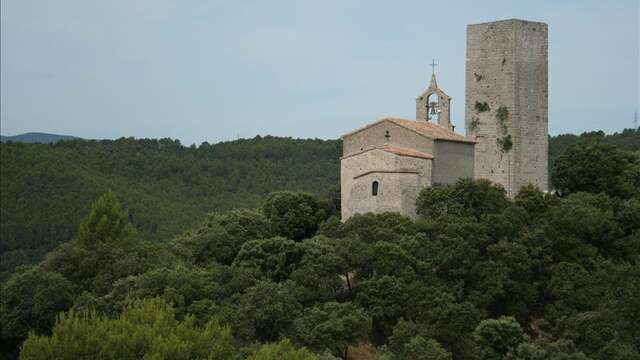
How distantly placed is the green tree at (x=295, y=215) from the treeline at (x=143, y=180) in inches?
1624

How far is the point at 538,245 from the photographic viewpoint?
136ft

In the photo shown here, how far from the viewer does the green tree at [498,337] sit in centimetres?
3644

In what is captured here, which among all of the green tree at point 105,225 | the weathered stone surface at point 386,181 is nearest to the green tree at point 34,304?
the green tree at point 105,225

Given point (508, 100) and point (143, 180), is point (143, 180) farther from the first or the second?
point (508, 100)

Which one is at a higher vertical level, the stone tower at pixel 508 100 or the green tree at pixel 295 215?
the stone tower at pixel 508 100

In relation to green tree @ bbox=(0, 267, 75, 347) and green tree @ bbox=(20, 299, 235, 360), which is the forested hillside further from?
green tree @ bbox=(20, 299, 235, 360)

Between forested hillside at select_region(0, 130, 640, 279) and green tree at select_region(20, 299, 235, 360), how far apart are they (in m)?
53.8

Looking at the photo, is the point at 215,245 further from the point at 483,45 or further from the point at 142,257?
the point at 483,45

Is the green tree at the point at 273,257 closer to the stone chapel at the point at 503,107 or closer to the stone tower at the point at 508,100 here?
the stone chapel at the point at 503,107

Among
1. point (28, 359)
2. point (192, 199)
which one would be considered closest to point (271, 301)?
point (28, 359)

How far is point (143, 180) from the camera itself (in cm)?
10119

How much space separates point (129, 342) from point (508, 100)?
21379 millimetres

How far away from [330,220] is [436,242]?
4.06 meters

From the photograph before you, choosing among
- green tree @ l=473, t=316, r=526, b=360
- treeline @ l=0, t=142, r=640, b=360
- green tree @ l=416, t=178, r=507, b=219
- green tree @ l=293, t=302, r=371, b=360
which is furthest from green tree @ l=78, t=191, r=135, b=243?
green tree @ l=473, t=316, r=526, b=360
